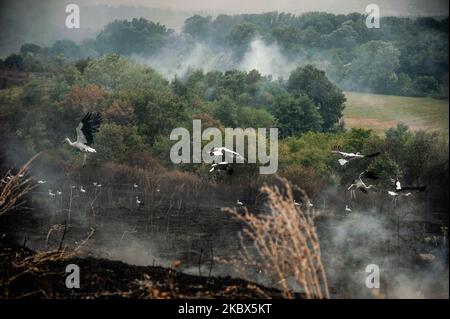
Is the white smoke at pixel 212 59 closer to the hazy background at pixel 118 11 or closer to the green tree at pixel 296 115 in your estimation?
the hazy background at pixel 118 11

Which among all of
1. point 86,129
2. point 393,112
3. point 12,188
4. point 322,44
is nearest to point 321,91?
point 393,112

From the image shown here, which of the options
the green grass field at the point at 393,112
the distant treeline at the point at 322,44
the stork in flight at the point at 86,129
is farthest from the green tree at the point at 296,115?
the stork in flight at the point at 86,129

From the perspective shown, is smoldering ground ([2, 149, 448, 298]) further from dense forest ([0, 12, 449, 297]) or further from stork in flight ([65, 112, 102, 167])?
stork in flight ([65, 112, 102, 167])

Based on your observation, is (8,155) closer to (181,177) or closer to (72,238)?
(181,177)

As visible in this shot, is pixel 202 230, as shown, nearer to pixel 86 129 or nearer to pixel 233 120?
pixel 86 129
